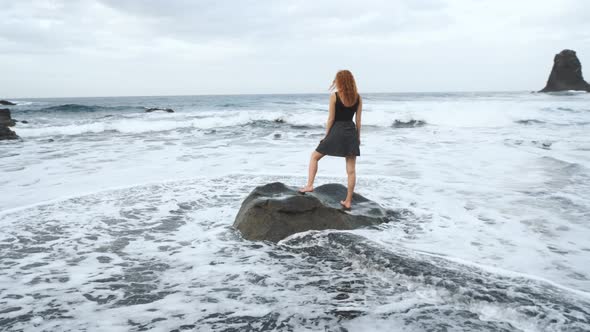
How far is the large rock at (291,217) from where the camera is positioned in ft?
14.4

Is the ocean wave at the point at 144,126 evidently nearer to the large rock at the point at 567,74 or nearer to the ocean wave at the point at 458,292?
the ocean wave at the point at 458,292

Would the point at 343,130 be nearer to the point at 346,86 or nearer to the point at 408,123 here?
the point at 346,86

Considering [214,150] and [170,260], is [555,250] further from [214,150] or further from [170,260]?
[214,150]

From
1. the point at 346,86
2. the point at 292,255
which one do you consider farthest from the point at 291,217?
the point at 346,86

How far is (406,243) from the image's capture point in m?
4.21

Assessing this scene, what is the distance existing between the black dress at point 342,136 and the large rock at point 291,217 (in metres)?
0.64

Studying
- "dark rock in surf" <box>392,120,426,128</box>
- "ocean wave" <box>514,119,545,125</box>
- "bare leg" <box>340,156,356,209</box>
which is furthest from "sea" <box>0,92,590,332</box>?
"ocean wave" <box>514,119,545,125</box>

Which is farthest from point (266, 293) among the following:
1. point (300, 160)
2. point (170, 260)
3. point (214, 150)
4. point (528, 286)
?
point (214, 150)

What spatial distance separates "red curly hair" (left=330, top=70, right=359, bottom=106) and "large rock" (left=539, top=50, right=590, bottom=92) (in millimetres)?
81363

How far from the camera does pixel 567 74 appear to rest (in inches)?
2783

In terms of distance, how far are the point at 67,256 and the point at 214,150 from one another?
846 centimetres

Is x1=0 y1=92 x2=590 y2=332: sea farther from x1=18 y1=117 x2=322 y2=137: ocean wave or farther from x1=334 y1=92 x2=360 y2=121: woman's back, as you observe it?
x1=18 y1=117 x2=322 y2=137: ocean wave

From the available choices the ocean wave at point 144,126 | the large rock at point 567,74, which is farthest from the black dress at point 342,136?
the large rock at point 567,74

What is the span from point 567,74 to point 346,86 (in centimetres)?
8304
